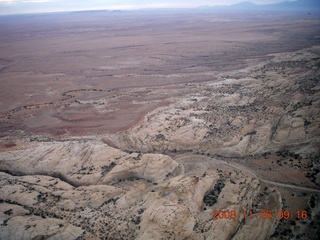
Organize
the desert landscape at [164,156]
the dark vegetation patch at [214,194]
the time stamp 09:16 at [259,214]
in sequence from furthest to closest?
the dark vegetation patch at [214,194], the time stamp 09:16 at [259,214], the desert landscape at [164,156]

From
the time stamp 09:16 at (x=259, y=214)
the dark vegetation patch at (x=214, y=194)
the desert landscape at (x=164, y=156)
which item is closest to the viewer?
the desert landscape at (x=164, y=156)

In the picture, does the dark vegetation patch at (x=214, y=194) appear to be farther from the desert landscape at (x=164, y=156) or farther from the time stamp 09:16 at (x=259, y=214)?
the time stamp 09:16 at (x=259, y=214)

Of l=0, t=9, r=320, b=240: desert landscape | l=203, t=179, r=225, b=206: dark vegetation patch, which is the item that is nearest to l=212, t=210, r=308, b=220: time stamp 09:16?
l=0, t=9, r=320, b=240: desert landscape

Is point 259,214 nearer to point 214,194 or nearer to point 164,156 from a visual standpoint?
point 214,194

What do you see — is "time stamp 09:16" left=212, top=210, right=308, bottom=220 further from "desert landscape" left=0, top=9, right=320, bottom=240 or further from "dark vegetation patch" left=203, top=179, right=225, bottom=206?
"dark vegetation patch" left=203, top=179, right=225, bottom=206

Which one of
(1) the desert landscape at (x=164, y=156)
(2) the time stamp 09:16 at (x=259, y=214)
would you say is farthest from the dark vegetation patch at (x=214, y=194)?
(2) the time stamp 09:16 at (x=259, y=214)

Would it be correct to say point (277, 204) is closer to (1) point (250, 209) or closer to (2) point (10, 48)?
(1) point (250, 209)
